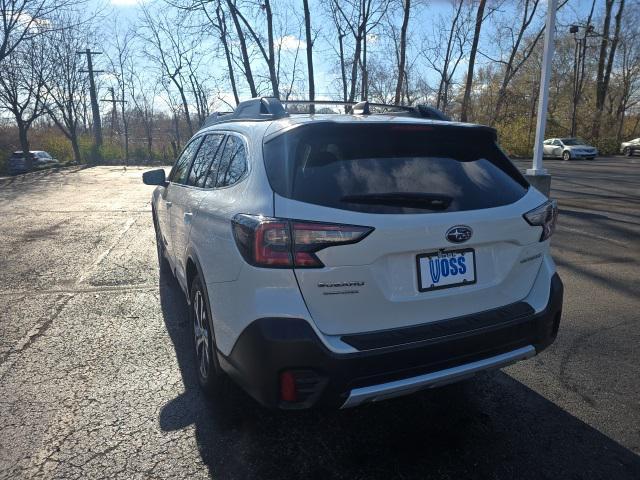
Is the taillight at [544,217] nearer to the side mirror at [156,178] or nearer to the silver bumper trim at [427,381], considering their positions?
the silver bumper trim at [427,381]

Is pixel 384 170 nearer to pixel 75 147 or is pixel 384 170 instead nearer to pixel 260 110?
pixel 260 110

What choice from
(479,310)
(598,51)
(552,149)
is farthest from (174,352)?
(598,51)

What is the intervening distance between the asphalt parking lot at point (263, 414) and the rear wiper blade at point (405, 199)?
1303mm

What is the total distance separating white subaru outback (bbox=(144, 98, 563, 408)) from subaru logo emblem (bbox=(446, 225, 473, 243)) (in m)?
0.01

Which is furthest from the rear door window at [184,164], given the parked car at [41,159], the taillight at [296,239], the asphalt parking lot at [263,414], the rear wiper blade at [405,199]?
the parked car at [41,159]

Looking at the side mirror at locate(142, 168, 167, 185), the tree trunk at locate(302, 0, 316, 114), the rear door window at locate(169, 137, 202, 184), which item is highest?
the tree trunk at locate(302, 0, 316, 114)

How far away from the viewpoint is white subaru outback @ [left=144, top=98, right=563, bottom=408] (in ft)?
6.97

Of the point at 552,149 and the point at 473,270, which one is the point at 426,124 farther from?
the point at 552,149

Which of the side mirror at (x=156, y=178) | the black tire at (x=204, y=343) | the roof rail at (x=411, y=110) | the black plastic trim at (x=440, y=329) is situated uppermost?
the roof rail at (x=411, y=110)

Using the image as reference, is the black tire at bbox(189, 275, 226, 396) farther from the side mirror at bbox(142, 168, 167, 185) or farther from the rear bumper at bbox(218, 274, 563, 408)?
the side mirror at bbox(142, 168, 167, 185)

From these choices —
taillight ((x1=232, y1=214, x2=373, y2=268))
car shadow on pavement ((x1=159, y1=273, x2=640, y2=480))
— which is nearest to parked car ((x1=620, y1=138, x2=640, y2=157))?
car shadow on pavement ((x1=159, y1=273, x2=640, y2=480))

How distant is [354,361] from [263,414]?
1.02 meters

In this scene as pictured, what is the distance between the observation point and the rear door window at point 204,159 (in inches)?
135

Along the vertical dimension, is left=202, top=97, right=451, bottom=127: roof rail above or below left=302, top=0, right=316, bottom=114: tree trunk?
below
